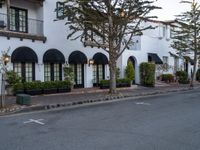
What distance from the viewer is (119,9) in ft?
73.3

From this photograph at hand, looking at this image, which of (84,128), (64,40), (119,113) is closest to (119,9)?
(64,40)

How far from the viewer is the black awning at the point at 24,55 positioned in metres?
21.0

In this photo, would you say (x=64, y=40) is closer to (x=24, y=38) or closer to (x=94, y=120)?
(x=24, y=38)

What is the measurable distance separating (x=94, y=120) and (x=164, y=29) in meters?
27.3

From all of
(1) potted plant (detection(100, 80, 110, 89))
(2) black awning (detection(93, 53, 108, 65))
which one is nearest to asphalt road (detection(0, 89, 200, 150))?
(1) potted plant (detection(100, 80, 110, 89))

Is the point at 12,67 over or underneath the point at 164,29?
underneath

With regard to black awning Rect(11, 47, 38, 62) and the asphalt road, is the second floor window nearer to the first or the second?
black awning Rect(11, 47, 38, 62)

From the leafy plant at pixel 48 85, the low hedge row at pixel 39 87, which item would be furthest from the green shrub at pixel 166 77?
the leafy plant at pixel 48 85

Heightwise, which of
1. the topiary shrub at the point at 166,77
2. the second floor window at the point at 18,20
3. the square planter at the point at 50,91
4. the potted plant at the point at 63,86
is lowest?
the square planter at the point at 50,91

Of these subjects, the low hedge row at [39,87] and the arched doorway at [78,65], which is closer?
the low hedge row at [39,87]

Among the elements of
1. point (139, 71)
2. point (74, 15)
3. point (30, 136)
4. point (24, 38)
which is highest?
point (74, 15)

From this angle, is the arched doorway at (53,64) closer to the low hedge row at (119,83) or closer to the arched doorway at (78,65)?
the arched doorway at (78,65)

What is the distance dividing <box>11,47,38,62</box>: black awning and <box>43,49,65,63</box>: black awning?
989mm

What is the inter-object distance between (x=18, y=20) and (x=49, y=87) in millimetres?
5162
